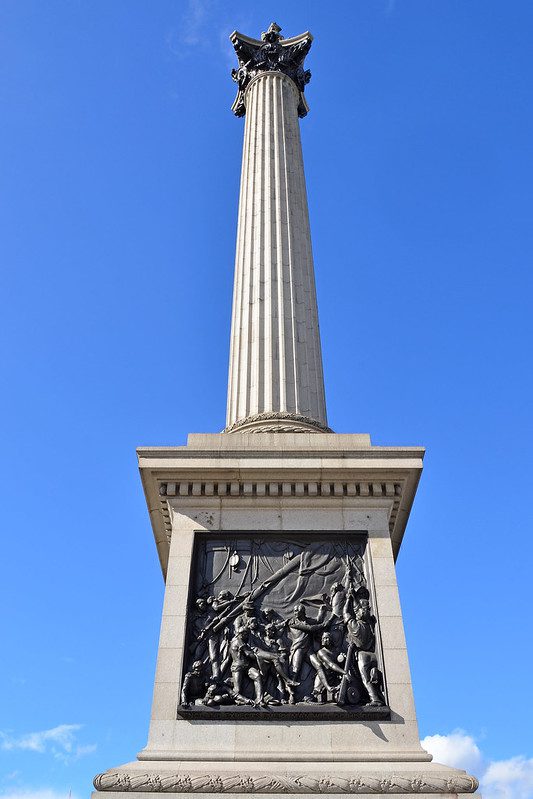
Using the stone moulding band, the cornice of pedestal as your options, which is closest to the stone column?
the stone moulding band

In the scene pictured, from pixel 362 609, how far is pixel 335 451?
284 cm

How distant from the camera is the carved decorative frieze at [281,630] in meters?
10.8

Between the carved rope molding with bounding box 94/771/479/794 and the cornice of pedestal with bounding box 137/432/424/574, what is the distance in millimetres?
4397

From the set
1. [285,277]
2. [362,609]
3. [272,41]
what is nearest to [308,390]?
[285,277]

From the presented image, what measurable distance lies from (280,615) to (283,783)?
2.72 metres

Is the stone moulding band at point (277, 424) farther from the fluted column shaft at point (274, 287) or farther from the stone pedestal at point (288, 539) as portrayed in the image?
the stone pedestal at point (288, 539)

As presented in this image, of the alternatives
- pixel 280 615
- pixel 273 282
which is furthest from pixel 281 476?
pixel 273 282

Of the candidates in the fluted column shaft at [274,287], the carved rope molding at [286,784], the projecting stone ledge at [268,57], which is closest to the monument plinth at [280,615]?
the carved rope molding at [286,784]

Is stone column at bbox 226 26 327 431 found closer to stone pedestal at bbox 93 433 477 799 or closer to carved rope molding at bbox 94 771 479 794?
stone pedestal at bbox 93 433 477 799

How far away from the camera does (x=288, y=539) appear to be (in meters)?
12.7

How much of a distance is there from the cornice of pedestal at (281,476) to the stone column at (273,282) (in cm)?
213

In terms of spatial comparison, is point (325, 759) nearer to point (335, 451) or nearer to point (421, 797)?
point (421, 797)

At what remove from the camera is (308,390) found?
16.6 metres

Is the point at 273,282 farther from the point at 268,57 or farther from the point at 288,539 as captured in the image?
the point at 268,57
